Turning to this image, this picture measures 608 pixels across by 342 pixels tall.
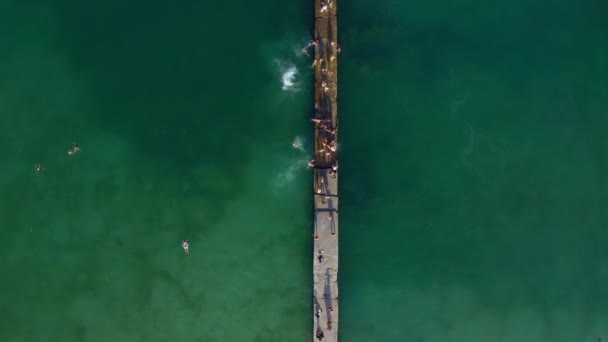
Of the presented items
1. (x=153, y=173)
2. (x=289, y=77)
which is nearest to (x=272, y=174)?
(x=289, y=77)

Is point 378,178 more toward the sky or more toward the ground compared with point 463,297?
more toward the sky

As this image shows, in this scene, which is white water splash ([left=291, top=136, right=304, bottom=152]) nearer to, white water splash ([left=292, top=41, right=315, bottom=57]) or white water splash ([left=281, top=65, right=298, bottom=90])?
white water splash ([left=281, top=65, right=298, bottom=90])

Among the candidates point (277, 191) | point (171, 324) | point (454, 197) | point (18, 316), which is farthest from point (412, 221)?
point (18, 316)

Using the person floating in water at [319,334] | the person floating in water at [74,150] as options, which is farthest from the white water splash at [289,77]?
the person floating in water at [319,334]

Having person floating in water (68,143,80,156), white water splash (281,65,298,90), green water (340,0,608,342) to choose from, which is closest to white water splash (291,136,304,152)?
green water (340,0,608,342)

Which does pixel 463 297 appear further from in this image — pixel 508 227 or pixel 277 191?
pixel 277 191

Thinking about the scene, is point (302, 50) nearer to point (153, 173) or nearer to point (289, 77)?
point (289, 77)
